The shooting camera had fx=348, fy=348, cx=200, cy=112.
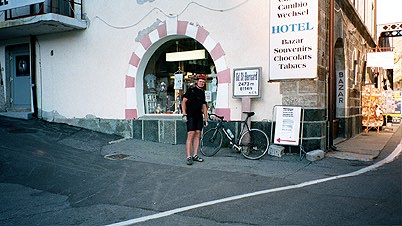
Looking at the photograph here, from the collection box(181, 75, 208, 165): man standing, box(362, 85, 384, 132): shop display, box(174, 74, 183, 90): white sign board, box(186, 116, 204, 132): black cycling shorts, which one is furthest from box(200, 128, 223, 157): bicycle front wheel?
box(362, 85, 384, 132): shop display

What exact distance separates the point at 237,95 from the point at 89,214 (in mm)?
5220

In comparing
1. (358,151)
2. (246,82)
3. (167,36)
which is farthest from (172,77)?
(358,151)

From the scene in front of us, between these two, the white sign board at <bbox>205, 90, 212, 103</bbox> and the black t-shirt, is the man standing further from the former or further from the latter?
the white sign board at <bbox>205, 90, 212, 103</bbox>

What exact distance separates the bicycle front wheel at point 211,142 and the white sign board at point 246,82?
42.7 inches

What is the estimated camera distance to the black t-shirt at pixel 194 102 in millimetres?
7629

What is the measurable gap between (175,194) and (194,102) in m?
2.79

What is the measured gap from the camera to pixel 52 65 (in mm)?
12219

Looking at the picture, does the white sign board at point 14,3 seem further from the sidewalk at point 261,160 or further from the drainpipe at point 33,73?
the sidewalk at point 261,160

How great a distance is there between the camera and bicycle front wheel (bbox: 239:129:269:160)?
8.16m

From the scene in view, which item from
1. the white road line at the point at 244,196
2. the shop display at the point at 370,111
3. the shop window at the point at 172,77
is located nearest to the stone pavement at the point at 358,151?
the white road line at the point at 244,196

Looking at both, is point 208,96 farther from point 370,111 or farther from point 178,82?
point 370,111

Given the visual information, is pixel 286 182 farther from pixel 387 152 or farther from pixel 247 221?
pixel 387 152

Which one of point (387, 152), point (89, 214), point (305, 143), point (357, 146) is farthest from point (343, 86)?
point (89, 214)

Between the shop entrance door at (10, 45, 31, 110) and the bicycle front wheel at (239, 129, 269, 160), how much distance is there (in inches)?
348
